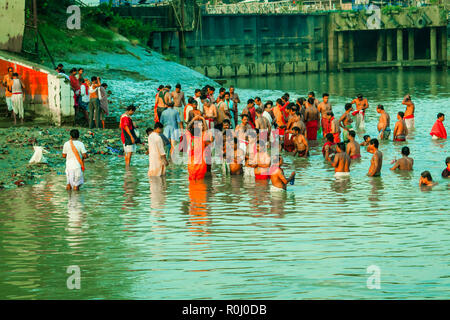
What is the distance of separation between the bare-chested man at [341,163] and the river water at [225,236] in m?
0.29

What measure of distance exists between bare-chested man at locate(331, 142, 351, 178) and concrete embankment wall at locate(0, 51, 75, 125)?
9522 millimetres

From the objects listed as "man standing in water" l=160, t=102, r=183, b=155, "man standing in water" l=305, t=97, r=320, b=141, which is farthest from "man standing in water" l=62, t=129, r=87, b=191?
"man standing in water" l=305, t=97, r=320, b=141

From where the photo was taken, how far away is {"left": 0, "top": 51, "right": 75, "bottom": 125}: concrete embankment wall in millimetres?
22984

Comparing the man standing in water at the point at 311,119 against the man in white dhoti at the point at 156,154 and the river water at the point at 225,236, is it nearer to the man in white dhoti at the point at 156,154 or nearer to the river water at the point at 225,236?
the river water at the point at 225,236

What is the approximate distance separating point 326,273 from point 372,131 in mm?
16424

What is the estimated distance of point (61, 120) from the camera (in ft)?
75.3

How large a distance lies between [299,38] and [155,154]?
48754 mm

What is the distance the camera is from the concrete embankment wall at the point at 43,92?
2298cm

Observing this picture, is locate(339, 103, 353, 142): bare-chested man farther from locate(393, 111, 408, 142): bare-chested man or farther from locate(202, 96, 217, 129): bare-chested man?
locate(202, 96, 217, 129): bare-chested man

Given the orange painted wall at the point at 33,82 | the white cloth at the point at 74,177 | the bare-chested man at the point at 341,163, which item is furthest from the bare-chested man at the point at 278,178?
the orange painted wall at the point at 33,82

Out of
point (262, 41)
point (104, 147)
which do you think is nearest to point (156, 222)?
point (104, 147)

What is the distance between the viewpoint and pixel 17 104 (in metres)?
23.1

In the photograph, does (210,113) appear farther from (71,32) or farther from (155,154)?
(71,32)
